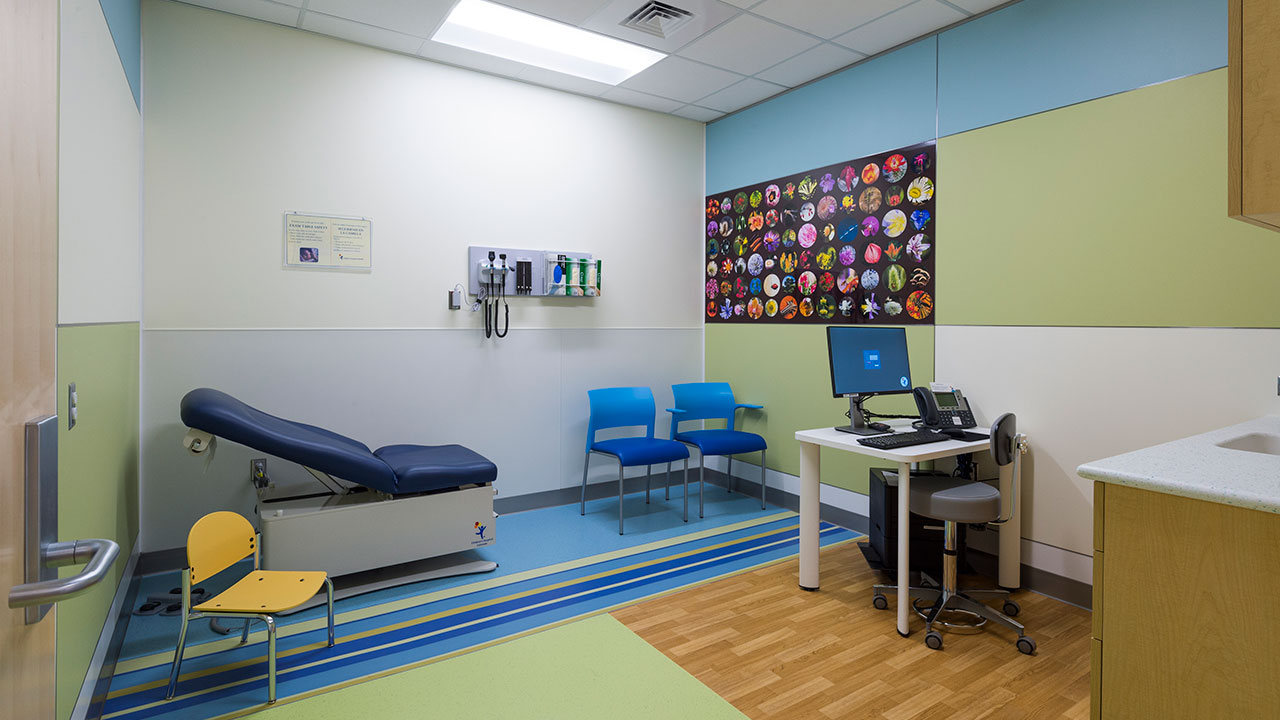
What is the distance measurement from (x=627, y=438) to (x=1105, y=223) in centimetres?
309

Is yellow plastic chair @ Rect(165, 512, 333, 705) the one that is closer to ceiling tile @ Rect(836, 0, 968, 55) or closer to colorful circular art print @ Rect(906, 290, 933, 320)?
colorful circular art print @ Rect(906, 290, 933, 320)

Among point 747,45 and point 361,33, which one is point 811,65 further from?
point 361,33

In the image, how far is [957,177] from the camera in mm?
3570

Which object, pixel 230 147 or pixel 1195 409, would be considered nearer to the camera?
pixel 1195 409

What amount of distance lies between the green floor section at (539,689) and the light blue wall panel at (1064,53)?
3.24 m

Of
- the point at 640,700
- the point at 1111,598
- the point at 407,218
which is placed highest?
the point at 407,218

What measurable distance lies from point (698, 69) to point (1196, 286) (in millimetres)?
2994

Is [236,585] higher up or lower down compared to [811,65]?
lower down

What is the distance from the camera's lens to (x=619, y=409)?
184 inches

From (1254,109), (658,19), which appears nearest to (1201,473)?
(1254,109)

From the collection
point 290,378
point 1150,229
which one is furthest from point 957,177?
point 290,378

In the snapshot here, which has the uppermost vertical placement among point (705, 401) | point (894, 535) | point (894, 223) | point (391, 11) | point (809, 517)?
point (391, 11)

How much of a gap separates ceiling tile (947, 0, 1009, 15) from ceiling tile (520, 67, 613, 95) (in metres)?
2.23

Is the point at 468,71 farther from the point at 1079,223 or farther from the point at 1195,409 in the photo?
the point at 1195,409
